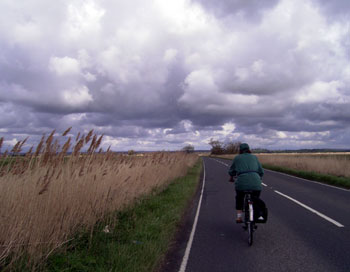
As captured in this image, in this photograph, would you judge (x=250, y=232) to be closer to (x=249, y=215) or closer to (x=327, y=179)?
(x=249, y=215)

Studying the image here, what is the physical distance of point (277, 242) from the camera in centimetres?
601

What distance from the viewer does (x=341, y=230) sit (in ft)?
21.7

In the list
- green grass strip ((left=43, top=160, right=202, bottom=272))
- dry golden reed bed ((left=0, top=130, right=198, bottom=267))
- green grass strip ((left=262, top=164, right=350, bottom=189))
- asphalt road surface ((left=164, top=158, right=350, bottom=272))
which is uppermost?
dry golden reed bed ((left=0, top=130, right=198, bottom=267))

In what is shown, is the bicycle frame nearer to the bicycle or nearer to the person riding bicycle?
the bicycle

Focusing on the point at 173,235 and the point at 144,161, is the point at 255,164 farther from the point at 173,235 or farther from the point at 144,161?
the point at 144,161

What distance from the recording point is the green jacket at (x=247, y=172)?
6387 millimetres

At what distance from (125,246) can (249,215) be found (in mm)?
2619

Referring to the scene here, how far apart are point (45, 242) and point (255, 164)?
4.48m

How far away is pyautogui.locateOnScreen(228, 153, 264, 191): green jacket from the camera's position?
21.0 feet

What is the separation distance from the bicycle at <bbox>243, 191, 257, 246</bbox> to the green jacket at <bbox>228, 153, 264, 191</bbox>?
197 mm

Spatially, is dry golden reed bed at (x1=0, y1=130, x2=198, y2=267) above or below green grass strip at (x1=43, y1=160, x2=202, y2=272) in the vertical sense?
above

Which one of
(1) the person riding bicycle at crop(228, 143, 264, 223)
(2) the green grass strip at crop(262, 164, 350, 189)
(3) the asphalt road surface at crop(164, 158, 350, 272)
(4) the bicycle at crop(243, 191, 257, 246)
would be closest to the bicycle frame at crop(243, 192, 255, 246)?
(4) the bicycle at crop(243, 191, 257, 246)

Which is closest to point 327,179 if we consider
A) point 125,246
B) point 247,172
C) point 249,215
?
point 247,172

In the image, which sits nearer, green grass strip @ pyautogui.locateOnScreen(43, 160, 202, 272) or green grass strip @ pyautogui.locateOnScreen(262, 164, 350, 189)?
green grass strip @ pyautogui.locateOnScreen(43, 160, 202, 272)
